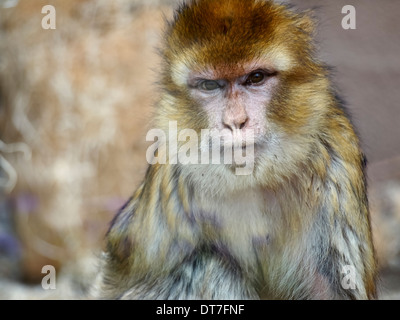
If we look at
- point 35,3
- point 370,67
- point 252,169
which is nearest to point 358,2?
point 370,67

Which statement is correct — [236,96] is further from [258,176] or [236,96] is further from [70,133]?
[70,133]

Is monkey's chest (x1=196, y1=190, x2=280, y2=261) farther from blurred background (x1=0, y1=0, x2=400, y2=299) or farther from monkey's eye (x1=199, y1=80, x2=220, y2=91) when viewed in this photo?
blurred background (x1=0, y1=0, x2=400, y2=299)

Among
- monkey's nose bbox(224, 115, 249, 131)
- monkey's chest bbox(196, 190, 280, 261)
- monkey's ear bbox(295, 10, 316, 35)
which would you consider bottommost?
monkey's chest bbox(196, 190, 280, 261)

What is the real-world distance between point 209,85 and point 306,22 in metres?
0.60

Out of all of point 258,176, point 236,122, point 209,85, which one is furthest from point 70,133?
point 236,122

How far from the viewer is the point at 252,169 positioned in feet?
9.95

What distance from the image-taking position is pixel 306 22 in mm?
3279

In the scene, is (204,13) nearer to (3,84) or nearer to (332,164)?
(332,164)

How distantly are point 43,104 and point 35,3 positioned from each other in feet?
2.76

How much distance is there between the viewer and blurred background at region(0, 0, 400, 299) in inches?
212

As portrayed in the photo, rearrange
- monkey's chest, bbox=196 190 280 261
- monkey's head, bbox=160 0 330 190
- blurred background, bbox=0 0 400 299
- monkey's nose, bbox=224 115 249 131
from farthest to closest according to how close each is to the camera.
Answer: blurred background, bbox=0 0 400 299 < monkey's chest, bbox=196 190 280 261 < monkey's head, bbox=160 0 330 190 < monkey's nose, bbox=224 115 249 131

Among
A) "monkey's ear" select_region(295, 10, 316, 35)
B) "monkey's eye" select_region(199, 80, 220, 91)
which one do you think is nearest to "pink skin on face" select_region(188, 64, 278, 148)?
"monkey's eye" select_region(199, 80, 220, 91)

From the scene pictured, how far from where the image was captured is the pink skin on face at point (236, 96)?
2.91 metres

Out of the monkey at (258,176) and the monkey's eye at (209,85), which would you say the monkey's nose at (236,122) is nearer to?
the monkey at (258,176)
